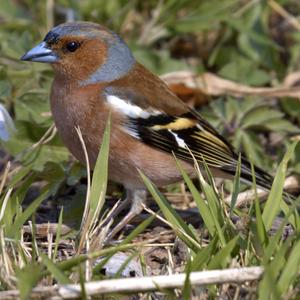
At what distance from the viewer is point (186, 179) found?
342cm

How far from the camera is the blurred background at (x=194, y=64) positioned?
179 inches

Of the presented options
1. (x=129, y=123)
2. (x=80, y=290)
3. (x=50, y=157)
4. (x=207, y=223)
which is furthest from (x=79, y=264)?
(x=50, y=157)

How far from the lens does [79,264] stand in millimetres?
2832

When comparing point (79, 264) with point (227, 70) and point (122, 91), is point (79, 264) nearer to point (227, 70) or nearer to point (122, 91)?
point (122, 91)

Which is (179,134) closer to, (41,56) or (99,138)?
(99,138)

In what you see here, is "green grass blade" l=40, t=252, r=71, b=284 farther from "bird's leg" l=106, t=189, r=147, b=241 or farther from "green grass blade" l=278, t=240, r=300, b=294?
"bird's leg" l=106, t=189, r=147, b=241

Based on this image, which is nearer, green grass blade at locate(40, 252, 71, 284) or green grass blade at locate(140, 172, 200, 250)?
green grass blade at locate(40, 252, 71, 284)

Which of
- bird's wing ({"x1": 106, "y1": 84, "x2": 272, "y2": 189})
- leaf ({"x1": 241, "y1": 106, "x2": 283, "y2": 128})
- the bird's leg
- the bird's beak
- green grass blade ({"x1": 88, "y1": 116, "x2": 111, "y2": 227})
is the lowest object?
the bird's leg

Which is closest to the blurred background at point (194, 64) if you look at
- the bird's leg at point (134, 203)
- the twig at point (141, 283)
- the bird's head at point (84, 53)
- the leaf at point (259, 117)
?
the leaf at point (259, 117)

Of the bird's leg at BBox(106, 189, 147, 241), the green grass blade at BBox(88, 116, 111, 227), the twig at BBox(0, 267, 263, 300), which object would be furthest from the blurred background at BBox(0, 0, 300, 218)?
the twig at BBox(0, 267, 263, 300)

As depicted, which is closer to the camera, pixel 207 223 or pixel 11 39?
pixel 207 223

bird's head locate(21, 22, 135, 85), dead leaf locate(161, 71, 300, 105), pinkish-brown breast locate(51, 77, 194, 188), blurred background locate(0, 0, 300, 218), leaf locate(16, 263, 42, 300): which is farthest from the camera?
dead leaf locate(161, 71, 300, 105)

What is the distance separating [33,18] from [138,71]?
1897 millimetres

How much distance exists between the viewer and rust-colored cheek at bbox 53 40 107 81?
13.7 ft
